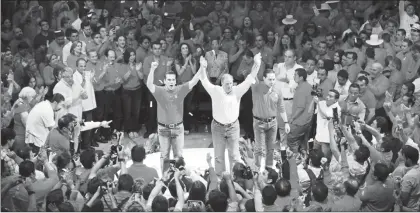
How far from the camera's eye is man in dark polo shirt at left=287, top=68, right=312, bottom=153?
573 inches

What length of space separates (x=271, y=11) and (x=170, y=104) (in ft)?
18.0

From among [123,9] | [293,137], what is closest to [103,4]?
[123,9]

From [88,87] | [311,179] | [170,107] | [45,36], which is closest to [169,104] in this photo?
[170,107]

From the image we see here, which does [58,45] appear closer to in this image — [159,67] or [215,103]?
[159,67]

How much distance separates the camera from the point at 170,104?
13750 mm

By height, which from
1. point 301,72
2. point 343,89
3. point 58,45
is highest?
point 58,45

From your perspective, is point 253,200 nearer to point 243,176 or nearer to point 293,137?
point 243,176

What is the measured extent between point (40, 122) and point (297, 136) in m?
3.50

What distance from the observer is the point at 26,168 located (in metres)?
11.7

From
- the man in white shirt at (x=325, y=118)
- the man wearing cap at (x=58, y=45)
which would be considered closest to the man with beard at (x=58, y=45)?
the man wearing cap at (x=58, y=45)

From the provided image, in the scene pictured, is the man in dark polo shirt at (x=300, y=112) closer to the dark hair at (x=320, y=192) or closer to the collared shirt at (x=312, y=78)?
the collared shirt at (x=312, y=78)

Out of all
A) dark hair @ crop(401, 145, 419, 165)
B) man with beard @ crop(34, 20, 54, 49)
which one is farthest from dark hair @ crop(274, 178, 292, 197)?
man with beard @ crop(34, 20, 54, 49)

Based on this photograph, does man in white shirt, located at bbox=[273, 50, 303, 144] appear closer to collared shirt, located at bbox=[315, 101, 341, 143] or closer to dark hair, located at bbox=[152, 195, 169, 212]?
collared shirt, located at bbox=[315, 101, 341, 143]

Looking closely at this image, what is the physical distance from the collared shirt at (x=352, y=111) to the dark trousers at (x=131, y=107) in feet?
11.1
